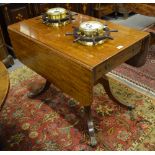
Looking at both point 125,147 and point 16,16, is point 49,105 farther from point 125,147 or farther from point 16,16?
point 16,16

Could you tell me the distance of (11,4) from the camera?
8.06 ft

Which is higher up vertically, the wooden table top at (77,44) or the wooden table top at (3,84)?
the wooden table top at (77,44)

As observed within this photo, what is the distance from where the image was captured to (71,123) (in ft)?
5.90

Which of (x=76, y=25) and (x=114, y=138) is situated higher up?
(x=76, y=25)

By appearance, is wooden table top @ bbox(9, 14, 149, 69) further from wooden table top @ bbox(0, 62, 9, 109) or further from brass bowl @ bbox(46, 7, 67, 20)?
wooden table top @ bbox(0, 62, 9, 109)

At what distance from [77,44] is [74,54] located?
131mm

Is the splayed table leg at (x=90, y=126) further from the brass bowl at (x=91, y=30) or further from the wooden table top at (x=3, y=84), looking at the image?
the wooden table top at (x=3, y=84)

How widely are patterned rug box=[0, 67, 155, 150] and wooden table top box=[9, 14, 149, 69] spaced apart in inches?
27.8

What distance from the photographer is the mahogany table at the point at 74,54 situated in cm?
124

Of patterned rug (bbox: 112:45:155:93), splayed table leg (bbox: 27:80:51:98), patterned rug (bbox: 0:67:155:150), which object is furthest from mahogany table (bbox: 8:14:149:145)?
patterned rug (bbox: 112:45:155:93)

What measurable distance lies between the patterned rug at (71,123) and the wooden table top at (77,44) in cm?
71

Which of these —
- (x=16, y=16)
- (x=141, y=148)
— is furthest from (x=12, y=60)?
(x=141, y=148)

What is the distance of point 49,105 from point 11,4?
1.25 m

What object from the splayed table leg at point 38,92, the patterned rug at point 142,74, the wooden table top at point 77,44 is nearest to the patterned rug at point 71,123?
the splayed table leg at point 38,92
